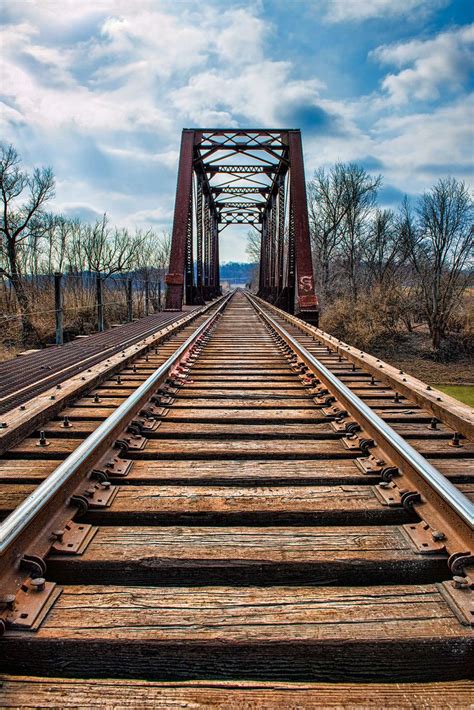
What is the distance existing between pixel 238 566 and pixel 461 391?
18.6 m

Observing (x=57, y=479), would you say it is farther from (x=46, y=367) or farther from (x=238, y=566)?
(x=46, y=367)

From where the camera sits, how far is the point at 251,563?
5.31ft

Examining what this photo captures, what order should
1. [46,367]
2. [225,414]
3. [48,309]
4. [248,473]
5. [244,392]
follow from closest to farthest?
[248,473]
[225,414]
[244,392]
[46,367]
[48,309]

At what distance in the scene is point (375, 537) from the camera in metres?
1.79

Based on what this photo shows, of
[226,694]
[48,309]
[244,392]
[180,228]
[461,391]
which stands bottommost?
[461,391]

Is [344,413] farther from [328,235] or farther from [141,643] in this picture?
[328,235]

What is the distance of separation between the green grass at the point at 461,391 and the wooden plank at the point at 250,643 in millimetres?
16877

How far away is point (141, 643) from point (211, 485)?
0.99 metres

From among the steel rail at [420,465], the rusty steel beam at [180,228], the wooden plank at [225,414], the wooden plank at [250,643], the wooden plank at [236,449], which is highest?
the rusty steel beam at [180,228]

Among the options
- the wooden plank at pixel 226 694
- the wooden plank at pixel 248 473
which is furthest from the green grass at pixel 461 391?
the wooden plank at pixel 226 694

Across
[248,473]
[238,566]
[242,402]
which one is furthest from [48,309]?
[238,566]

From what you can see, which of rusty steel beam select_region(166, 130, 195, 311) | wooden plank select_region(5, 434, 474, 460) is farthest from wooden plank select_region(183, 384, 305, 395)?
rusty steel beam select_region(166, 130, 195, 311)

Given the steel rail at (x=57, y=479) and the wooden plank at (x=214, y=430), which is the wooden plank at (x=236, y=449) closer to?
the wooden plank at (x=214, y=430)

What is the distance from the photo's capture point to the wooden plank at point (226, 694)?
1144 mm
